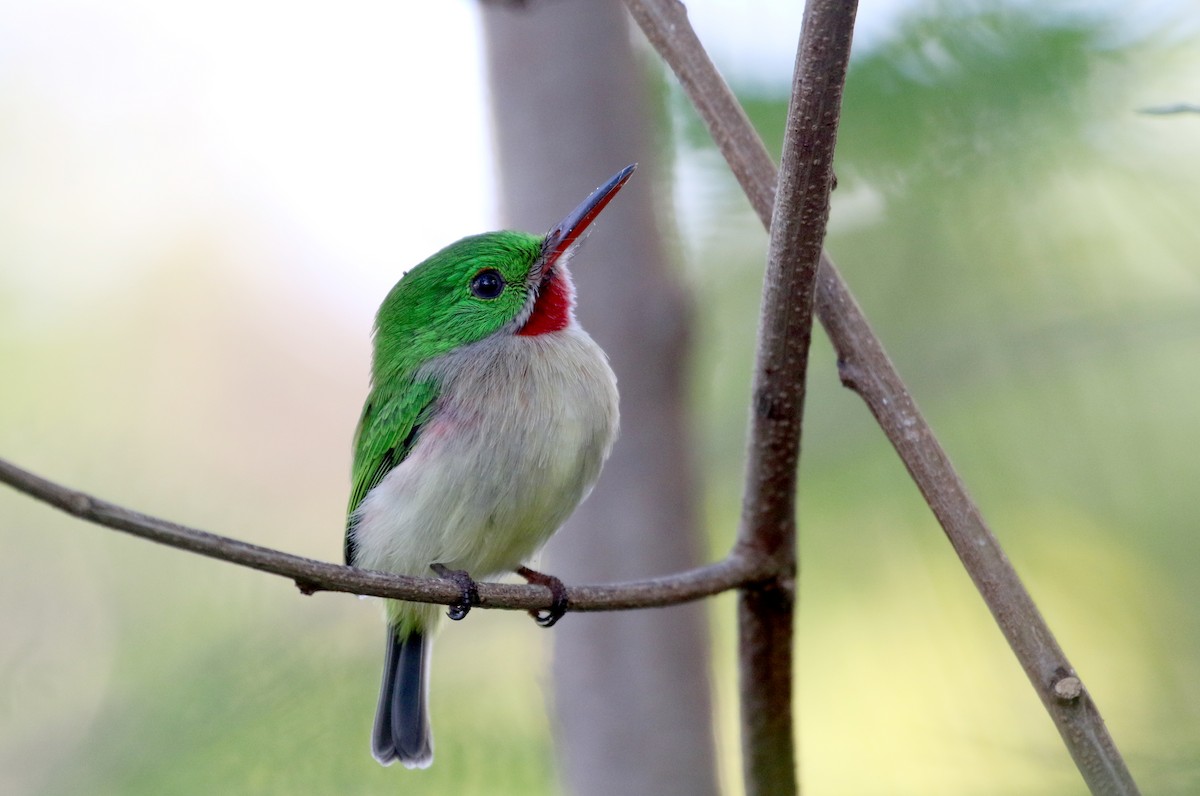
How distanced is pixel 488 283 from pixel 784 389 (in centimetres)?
113

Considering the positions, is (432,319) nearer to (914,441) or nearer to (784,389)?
(784,389)

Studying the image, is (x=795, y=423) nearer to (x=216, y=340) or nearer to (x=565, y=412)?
(x=565, y=412)

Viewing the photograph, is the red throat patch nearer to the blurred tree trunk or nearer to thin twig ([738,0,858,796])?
the blurred tree trunk

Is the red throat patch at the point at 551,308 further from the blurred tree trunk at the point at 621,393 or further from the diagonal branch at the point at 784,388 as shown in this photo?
the diagonal branch at the point at 784,388

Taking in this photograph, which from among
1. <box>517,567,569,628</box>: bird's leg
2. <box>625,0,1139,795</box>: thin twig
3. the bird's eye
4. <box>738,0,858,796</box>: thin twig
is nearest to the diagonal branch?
<box>738,0,858,796</box>: thin twig

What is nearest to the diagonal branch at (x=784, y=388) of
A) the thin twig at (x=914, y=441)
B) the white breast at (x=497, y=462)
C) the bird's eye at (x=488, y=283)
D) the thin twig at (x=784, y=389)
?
the thin twig at (x=784, y=389)

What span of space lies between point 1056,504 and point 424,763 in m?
1.50

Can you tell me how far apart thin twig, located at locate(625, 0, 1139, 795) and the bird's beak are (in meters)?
0.45

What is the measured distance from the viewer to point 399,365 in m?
2.80

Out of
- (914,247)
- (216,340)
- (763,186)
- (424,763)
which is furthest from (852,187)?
(216,340)

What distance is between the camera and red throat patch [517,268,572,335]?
2.78m

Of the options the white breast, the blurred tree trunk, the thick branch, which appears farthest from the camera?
the blurred tree trunk

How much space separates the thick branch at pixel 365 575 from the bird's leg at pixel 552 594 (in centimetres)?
1

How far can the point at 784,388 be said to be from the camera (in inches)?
73.4
